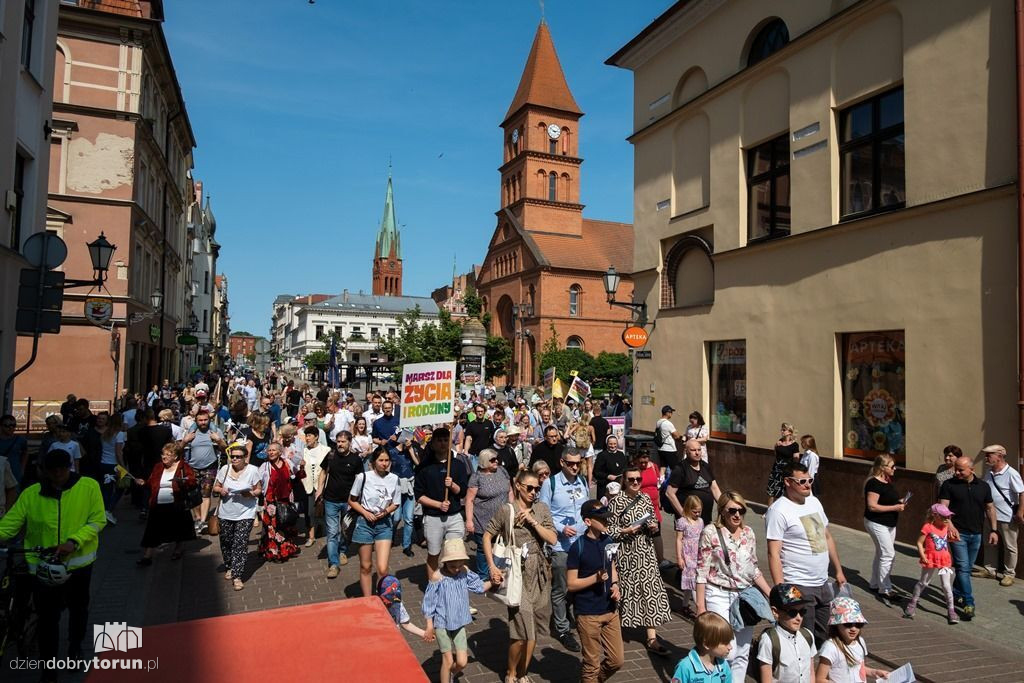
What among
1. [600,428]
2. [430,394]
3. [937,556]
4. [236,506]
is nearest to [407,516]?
[430,394]

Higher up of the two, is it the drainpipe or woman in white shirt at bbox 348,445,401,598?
the drainpipe

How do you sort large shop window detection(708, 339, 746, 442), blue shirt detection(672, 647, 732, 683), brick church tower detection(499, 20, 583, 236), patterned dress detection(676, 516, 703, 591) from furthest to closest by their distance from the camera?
1. brick church tower detection(499, 20, 583, 236)
2. large shop window detection(708, 339, 746, 442)
3. patterned dress detection(676, 516, 703, 591)
4. blue shirt detection(672, 647, 732, 683)

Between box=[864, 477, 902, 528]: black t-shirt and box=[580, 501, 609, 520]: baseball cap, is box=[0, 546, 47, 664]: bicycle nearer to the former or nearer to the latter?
box=[580, 501, 609, 520]: baseball cap

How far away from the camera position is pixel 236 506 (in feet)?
26.0

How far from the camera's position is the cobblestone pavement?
19.0 feet

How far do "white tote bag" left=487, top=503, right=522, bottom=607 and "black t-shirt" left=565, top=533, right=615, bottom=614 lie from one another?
450mm

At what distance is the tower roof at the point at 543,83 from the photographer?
58.7 metres

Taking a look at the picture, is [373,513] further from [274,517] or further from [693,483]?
[693,483]

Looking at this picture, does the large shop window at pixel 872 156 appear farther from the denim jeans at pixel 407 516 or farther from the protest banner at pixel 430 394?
the denim jeans at pixel 407 516

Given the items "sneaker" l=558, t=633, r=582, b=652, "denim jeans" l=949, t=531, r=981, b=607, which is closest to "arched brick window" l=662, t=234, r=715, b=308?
"denim jeans" l=949, t=531, r=981, b=607

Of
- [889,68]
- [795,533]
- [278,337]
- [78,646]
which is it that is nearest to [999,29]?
[889,68]

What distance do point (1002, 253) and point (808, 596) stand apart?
6.37 m

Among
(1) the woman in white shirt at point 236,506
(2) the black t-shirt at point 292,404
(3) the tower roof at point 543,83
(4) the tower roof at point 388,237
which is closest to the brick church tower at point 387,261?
(4) the tower roof at point 388,237

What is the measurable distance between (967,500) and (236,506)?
8390mm
